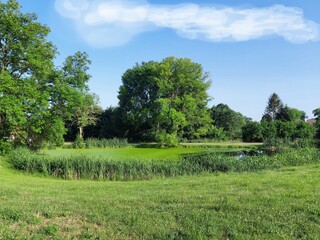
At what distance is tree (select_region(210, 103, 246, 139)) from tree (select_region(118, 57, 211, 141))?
750 cm

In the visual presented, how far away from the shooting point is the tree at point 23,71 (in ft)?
62.2

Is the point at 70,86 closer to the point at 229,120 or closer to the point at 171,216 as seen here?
the point at 171,216

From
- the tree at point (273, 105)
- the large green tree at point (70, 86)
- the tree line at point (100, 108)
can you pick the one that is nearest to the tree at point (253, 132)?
the tree line at point (100, 108)

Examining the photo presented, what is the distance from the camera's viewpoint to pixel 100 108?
59.1 metres

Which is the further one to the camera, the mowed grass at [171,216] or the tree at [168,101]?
the tree at [168,101]

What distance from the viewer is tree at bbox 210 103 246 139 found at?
6112cm

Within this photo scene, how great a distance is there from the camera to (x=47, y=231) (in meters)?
5.12

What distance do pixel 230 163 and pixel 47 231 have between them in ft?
41.5

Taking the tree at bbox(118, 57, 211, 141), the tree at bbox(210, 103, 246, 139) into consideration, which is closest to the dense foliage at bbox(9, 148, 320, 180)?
the tree at bbox(118, 57, 211, 141)

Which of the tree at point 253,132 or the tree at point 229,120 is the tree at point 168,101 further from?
the tree at point 229,120

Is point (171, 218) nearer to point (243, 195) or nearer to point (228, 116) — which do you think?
point (243, 195)

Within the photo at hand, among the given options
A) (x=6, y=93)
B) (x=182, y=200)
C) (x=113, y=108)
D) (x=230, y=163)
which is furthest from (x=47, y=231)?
(x=113, y=108)

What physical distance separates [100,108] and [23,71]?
3768cm

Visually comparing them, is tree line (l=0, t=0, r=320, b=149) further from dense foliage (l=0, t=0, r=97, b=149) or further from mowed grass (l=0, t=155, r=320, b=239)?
mowed grass (l=0, t=155, r=320, b=239)
